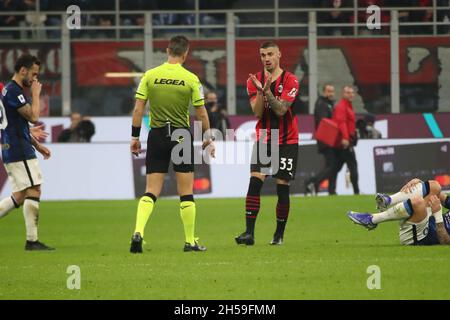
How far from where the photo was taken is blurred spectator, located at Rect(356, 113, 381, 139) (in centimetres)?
2539

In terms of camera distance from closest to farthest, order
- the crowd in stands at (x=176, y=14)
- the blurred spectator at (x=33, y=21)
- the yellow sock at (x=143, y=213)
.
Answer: the yellow sock at (x=143, y=213)
the blurred spectator at (x=33, y=21)
the crowd in stands at (x=176, y=14)

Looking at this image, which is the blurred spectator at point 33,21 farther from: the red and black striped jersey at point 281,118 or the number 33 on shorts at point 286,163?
the number 33 on shorts at point 286,163

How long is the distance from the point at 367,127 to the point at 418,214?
526 inches

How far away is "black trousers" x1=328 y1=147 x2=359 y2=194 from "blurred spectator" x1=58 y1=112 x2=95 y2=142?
5333mm

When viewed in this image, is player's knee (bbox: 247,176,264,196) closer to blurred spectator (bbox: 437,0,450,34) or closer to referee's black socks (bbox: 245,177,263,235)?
referee's black socks (bbox: 245,177,263,235)

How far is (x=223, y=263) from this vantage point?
447 inches

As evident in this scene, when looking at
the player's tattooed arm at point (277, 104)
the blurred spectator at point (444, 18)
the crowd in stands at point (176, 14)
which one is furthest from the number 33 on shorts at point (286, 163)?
the blurred spectator at point (444, 18)

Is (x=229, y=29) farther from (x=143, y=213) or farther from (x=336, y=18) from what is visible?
(x=143, y=213)

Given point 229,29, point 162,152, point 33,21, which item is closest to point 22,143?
Answer: point 162,152

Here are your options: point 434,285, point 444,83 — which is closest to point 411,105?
point 444,83

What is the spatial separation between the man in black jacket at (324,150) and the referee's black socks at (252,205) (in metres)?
9.90

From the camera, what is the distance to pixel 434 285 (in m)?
9.55

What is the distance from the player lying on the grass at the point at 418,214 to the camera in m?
12.4
